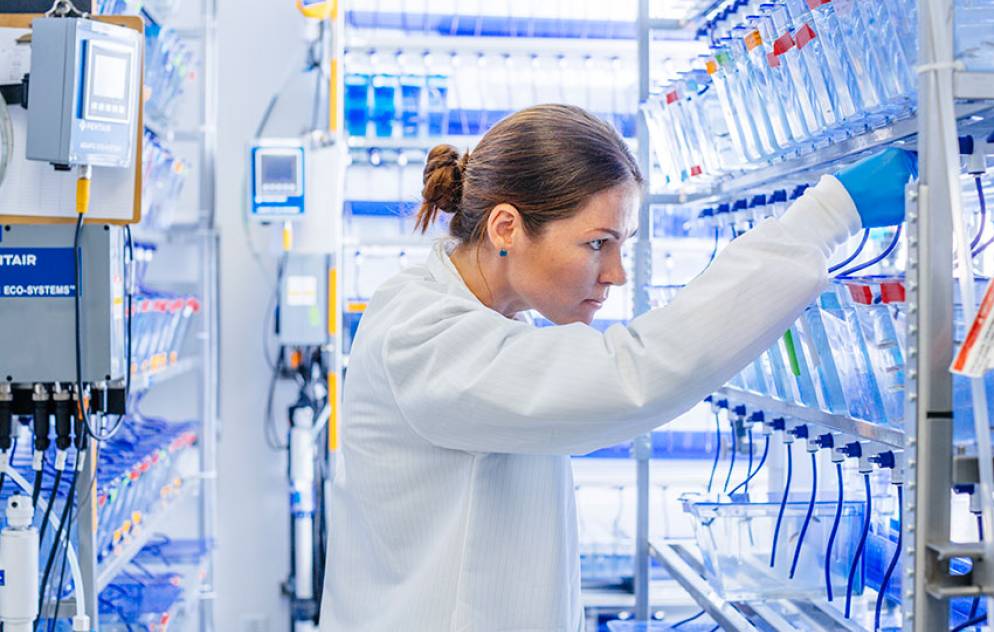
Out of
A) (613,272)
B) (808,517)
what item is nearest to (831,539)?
(808,517)

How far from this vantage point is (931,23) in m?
1.26

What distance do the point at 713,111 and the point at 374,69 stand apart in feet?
6.15

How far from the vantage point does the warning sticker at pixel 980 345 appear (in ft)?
3.72

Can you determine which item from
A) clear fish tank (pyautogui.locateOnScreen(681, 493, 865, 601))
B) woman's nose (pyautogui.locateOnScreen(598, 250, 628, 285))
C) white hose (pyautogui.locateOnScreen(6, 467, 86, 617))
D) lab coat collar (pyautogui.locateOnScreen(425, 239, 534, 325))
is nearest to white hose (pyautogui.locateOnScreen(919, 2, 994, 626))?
woman's nose (pyautogui.locateOnScreen(598, 250, 628, 285))

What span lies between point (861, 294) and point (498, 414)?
0.59m

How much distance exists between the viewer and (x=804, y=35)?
1746 millimetres

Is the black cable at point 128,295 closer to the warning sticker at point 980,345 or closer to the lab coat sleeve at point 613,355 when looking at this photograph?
the lab coat sleeve at point 613,355

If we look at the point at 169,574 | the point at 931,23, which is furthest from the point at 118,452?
the point at 931,23

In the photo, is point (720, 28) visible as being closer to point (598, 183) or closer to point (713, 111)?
point (713, 111)

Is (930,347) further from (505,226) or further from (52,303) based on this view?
(52,303)

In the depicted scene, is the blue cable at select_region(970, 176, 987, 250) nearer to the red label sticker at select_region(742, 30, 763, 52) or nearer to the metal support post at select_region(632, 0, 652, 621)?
the red label sticker at select_region(742, 30, 763, 52)

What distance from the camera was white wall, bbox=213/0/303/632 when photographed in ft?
14.2

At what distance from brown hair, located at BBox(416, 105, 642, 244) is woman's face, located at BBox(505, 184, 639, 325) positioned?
0.06ft

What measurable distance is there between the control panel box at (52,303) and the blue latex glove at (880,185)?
147 centimetres
